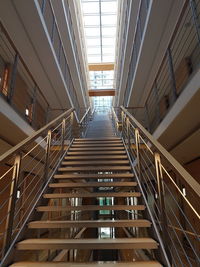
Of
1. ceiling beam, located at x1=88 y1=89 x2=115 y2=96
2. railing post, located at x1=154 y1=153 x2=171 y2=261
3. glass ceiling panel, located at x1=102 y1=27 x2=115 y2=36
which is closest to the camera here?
railing post, located at x1=154 y1=153 x2=171 y2=261

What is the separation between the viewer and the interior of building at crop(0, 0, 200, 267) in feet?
5.39

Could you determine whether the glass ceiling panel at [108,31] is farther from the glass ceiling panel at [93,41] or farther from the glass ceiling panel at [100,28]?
the glass ceiling panel at [93,41]

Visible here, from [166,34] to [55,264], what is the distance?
4721 mm

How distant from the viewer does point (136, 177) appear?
2.67 meters

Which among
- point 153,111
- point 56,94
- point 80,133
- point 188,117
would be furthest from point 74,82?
point 188,117

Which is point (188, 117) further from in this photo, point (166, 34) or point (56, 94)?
point (56, 94)

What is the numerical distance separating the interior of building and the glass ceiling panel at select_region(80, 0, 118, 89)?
90 mm

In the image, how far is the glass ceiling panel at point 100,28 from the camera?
968 centimetres

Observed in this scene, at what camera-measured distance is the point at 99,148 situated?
12.5 ft

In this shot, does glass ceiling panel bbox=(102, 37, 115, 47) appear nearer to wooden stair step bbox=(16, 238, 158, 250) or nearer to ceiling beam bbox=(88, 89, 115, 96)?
ceiling beam bbox=(88, 89, 115, 96)

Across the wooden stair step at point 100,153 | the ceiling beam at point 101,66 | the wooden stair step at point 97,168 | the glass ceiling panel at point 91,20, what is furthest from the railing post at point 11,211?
the ceiling beam at point 101,66

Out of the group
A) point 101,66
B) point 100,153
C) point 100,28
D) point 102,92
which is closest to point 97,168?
point 100,153

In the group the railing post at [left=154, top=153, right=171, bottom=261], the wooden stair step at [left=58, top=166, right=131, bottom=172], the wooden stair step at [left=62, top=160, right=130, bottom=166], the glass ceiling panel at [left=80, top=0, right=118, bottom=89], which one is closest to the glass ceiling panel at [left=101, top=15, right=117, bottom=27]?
the glass ceiling panel at [left=80, top=0, right=118, bottom=89]

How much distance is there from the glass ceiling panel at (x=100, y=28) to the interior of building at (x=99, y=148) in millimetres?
90
